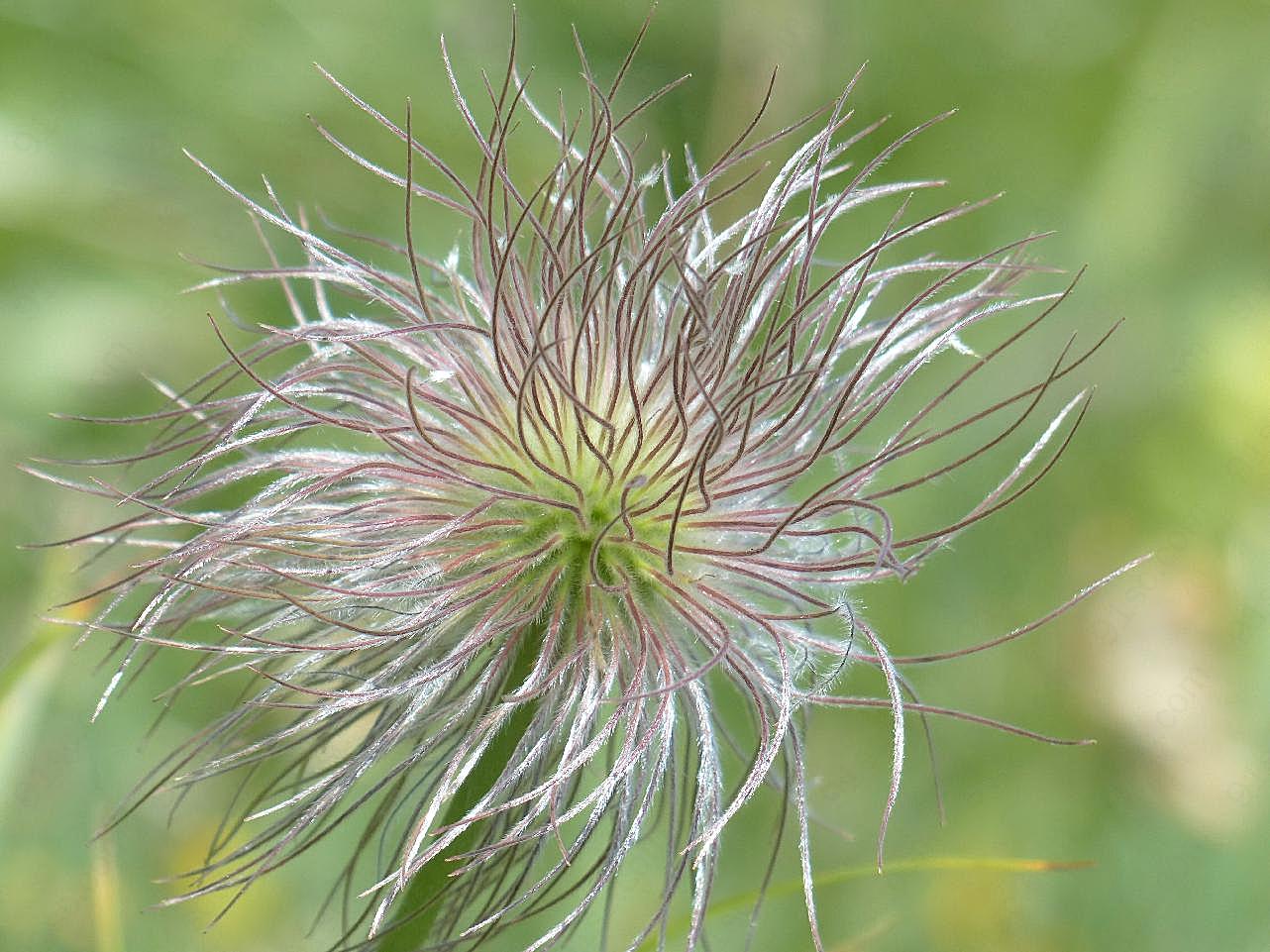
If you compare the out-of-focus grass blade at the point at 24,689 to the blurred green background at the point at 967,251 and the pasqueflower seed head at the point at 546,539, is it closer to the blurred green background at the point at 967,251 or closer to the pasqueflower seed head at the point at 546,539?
the pasqueflower seed head at the point at 546,539

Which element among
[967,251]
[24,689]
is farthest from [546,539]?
[967,251]

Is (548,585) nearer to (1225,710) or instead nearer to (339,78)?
(1225,710)

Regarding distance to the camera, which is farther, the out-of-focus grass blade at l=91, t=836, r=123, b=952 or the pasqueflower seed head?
the out-of-focus grass blade at l=91, t=836, r=123, b=952

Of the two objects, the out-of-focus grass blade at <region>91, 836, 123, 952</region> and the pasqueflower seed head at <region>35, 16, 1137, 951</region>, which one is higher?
the pasqueflower seed head at <region>35, 16, 1137, 951</region>

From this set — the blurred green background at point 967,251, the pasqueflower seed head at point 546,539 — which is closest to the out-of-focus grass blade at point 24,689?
the pasqueflower seed head at point 546,539

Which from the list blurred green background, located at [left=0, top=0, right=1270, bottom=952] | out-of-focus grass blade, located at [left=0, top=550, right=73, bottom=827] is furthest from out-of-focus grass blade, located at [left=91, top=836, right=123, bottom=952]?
blurred green background, located at [left=0, top=0, right=1270, bottom=952]

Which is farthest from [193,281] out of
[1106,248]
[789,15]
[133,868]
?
[1106,248]

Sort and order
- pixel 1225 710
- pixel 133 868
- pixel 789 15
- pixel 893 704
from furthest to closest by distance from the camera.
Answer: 1. pixel 789 15
2. pixel 1225 710
3. pixel 133 868
4. pixel 893 704

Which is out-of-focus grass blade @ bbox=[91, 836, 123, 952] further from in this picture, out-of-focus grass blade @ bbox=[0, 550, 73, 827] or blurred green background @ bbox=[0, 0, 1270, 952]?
blurred green background @ bbox=[0, 0, 1270, 952]
